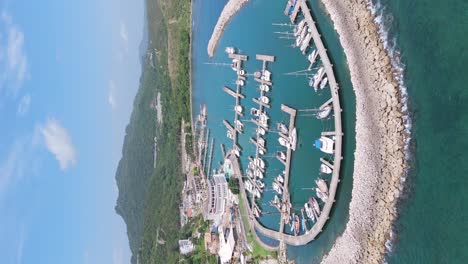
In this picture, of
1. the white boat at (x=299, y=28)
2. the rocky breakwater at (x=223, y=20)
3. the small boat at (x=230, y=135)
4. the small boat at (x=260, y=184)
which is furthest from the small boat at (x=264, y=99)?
the rocky breakwater at (x=223, y=20)

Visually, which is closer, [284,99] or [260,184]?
[284,99]

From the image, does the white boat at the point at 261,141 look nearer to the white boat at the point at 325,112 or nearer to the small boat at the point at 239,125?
the small boat at the point at 239,125

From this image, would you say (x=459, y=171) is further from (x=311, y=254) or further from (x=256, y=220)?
(x=256, y=220)

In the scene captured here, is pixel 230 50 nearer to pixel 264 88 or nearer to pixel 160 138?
pixel 264 88

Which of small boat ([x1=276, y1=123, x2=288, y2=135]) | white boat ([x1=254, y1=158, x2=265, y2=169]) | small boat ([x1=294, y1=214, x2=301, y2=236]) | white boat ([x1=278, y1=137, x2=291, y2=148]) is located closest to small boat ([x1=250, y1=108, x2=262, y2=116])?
small boat ([x1=276, y1=123, x2=288, y2=135])

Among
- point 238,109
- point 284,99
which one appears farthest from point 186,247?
point 284,99

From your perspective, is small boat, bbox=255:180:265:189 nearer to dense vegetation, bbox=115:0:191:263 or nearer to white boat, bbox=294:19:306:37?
white boat, bbox=294:19:306:37
